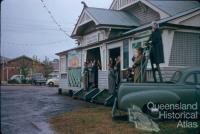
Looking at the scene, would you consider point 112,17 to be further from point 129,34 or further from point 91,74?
point 129,34

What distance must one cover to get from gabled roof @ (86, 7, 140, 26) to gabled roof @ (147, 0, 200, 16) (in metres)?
1.88

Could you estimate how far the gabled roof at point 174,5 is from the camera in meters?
18.7

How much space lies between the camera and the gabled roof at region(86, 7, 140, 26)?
68.3ft

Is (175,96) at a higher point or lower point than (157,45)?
lower

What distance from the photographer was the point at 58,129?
30.6 feet

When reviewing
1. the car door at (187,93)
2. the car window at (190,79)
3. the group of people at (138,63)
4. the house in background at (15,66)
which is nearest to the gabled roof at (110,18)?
the group of people at (138,63)

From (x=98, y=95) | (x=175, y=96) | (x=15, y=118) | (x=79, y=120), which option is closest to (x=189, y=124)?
(x=175, y=96)

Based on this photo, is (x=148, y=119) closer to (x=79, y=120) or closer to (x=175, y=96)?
(x=175, y=96)

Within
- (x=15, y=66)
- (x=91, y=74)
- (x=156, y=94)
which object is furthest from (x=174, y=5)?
(x=15, y=66)

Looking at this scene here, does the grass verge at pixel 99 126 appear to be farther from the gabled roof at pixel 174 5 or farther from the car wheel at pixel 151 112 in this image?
the gabled roof at pixel 174 5

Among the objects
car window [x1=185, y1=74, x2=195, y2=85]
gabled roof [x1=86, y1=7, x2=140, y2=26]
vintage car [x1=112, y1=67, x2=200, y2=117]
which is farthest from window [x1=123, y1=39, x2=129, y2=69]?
vintage car [x1=112, y1=67, x2=200, y2=117]

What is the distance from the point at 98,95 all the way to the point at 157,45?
7.03 m

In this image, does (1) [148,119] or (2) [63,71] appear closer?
(1) [148,119]

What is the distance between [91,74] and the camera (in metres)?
19.6
